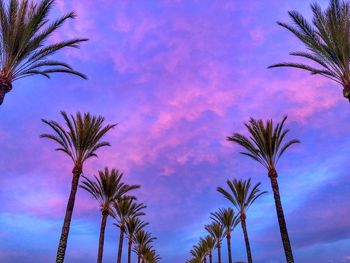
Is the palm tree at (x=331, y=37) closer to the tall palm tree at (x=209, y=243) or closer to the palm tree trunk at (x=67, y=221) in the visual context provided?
the palm tree trunk at (x=67, y=221)

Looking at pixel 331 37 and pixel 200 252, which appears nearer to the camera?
pixel 331 37

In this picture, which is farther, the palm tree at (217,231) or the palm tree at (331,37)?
the palm tree at (217,231)

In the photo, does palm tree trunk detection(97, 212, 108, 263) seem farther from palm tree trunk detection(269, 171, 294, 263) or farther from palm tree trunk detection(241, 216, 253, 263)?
palm tree trunk detection(241, 216, 253, 263)

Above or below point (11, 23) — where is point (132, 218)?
above

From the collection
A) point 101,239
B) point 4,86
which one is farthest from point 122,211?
point 4,86

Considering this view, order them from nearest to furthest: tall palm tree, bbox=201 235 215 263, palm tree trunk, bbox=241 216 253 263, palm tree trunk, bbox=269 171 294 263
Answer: palm tree trunk, bbox=269 171 294 263
palm tree trunk, bbox=241 216 253 263
tall palm tree, bbox=201 235 215 263

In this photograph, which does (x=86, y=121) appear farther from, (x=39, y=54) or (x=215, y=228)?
(x=215, y=228)

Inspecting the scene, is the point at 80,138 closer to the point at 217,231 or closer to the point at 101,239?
the point at 101,239

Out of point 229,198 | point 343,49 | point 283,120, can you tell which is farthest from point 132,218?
point 343,49

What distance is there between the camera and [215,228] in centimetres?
6612

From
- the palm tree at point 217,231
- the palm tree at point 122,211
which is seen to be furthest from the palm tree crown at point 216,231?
the palm tree at point 122,211

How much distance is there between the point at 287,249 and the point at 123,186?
59.7 feet

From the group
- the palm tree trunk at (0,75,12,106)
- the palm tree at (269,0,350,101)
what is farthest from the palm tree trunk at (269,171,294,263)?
the palm tree trunk at (0,75,12,106)

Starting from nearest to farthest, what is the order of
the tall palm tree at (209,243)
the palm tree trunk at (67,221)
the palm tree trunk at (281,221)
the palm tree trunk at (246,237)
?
the palm tree trunk at (67,221), the palm tree trunk at (281,221), the palm tree trunk at (246,237), the tall palm tree at (209,243)
